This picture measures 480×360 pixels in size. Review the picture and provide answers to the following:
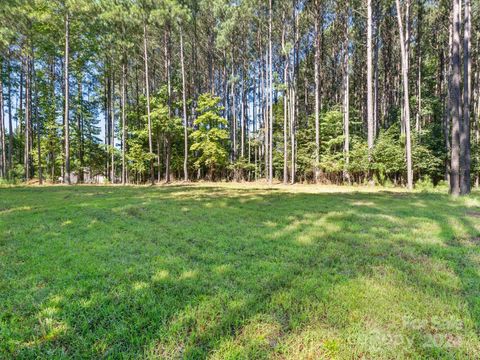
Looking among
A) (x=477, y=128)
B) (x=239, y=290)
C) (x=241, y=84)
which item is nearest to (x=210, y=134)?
(x=241, y=84)

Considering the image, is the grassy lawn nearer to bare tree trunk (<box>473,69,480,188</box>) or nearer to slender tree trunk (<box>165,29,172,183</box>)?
bare tree trunk (<box>473,69,480,188</box>)

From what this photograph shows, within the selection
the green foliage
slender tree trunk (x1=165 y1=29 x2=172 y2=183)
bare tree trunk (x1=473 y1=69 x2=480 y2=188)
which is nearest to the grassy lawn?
the green foliage

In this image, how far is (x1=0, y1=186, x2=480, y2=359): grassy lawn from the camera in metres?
1.93

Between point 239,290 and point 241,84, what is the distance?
25.5 metres

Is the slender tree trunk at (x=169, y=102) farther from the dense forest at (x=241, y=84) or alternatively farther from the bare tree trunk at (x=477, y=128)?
the bare tree trunk at (x=477, y=128)

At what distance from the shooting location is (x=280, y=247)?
155 inches

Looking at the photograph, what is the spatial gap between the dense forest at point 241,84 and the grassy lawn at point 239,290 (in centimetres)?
1159

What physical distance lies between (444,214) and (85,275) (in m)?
7.17

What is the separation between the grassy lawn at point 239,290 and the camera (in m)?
1.93

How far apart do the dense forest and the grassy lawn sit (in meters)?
11.6

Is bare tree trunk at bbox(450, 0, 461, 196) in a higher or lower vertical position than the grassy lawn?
higher

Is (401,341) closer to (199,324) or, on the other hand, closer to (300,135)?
(199,324)

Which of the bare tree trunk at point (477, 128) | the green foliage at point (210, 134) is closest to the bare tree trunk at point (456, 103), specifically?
the bare tree trunk at point (477, 128)

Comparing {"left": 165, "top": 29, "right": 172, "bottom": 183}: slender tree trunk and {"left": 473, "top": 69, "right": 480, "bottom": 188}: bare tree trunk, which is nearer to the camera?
{"left": 473, "top": 69, "right": 480, "bottom": 188}: bare tree trunk
